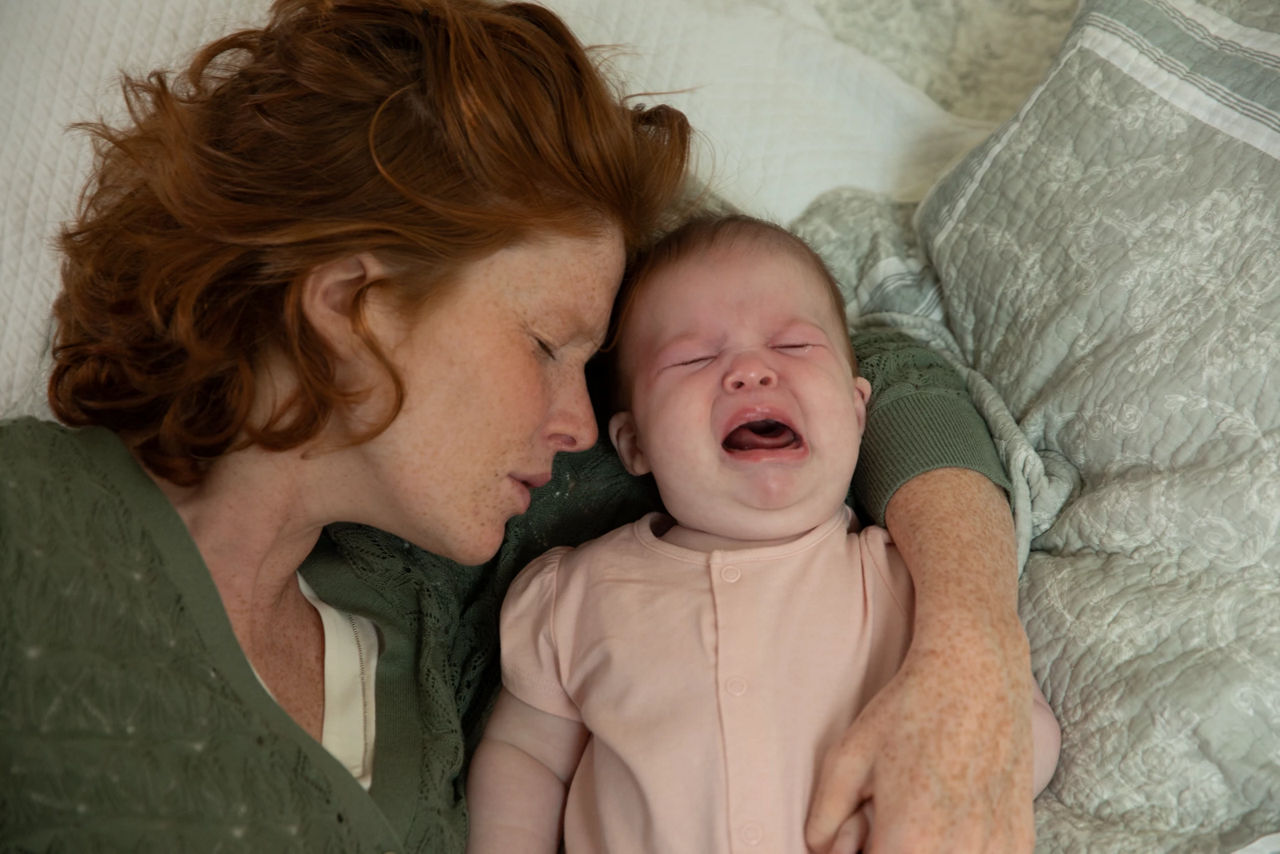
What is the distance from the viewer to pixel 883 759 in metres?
1.11

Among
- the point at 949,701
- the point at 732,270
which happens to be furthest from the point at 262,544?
the point at 949,701

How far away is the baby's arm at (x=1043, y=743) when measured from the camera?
1.23m

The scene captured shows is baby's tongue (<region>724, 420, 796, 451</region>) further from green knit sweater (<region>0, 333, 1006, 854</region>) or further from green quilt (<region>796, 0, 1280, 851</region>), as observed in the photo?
green knit sweater (<region>0, 333, 1006, 854</region>)

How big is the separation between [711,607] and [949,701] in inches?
11.1

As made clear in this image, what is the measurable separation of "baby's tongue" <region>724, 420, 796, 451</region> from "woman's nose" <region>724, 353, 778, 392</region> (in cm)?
5

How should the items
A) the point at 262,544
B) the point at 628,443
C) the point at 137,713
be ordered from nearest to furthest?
the point at 137,713 → the point at 262,544 → the point at 628,443

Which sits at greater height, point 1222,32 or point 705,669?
point 1222,32

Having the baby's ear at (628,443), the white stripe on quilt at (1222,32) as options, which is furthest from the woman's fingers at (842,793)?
the white stripe on quilt at (1222,32)

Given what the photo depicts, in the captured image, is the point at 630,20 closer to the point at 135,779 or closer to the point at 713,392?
the point at 713,392

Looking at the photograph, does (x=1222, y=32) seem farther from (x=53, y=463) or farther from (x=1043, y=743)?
(x=53, y=463)

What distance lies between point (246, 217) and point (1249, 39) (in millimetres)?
1194

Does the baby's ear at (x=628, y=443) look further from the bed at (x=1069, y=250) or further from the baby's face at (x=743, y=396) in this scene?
the bed at (x=1069, y=250)

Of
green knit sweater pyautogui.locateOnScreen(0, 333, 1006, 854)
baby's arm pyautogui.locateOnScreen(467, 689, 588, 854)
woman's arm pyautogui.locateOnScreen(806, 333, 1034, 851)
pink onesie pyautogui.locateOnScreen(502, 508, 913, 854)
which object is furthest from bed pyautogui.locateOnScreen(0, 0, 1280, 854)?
green knit sweater pyautogui.locateOnScreen(0, 333, 1006, 854)

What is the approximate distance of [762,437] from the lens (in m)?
1.37
